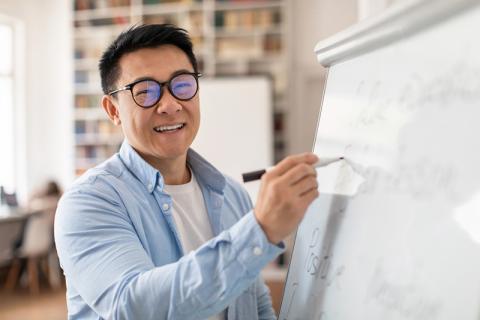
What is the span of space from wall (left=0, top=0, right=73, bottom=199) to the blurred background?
14 millimetres

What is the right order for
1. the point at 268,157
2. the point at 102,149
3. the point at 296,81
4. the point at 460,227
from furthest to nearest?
the point at 102,149, the point at 296,81, the point at 268,157, the point at 460,227

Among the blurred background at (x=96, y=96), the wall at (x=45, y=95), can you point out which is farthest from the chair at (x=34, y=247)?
the wall at (x=45, y=95)

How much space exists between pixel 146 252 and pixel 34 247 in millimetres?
4530

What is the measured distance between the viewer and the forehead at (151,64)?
4.01 feet

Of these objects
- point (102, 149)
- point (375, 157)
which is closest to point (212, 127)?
point (102, 149)

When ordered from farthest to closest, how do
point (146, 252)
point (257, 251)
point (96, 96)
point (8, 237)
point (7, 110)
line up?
point (7, 110), point (96, 96), point (8, 237), point (146, 252), point (257, 251)

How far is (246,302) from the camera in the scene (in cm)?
135

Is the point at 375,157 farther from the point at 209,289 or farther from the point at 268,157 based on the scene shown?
the point at 268,157

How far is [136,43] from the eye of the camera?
1.24 metres

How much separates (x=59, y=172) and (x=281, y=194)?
247 inches

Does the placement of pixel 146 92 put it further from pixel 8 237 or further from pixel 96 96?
pixel 96 96

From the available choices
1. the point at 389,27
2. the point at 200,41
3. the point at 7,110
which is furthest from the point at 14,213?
the point at 389,27

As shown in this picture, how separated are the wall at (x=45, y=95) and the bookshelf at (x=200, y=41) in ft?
0.75

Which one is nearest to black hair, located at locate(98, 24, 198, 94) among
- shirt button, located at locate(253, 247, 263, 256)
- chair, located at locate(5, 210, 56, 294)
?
shirt button, located at locate(253, 247, 263, 256)
